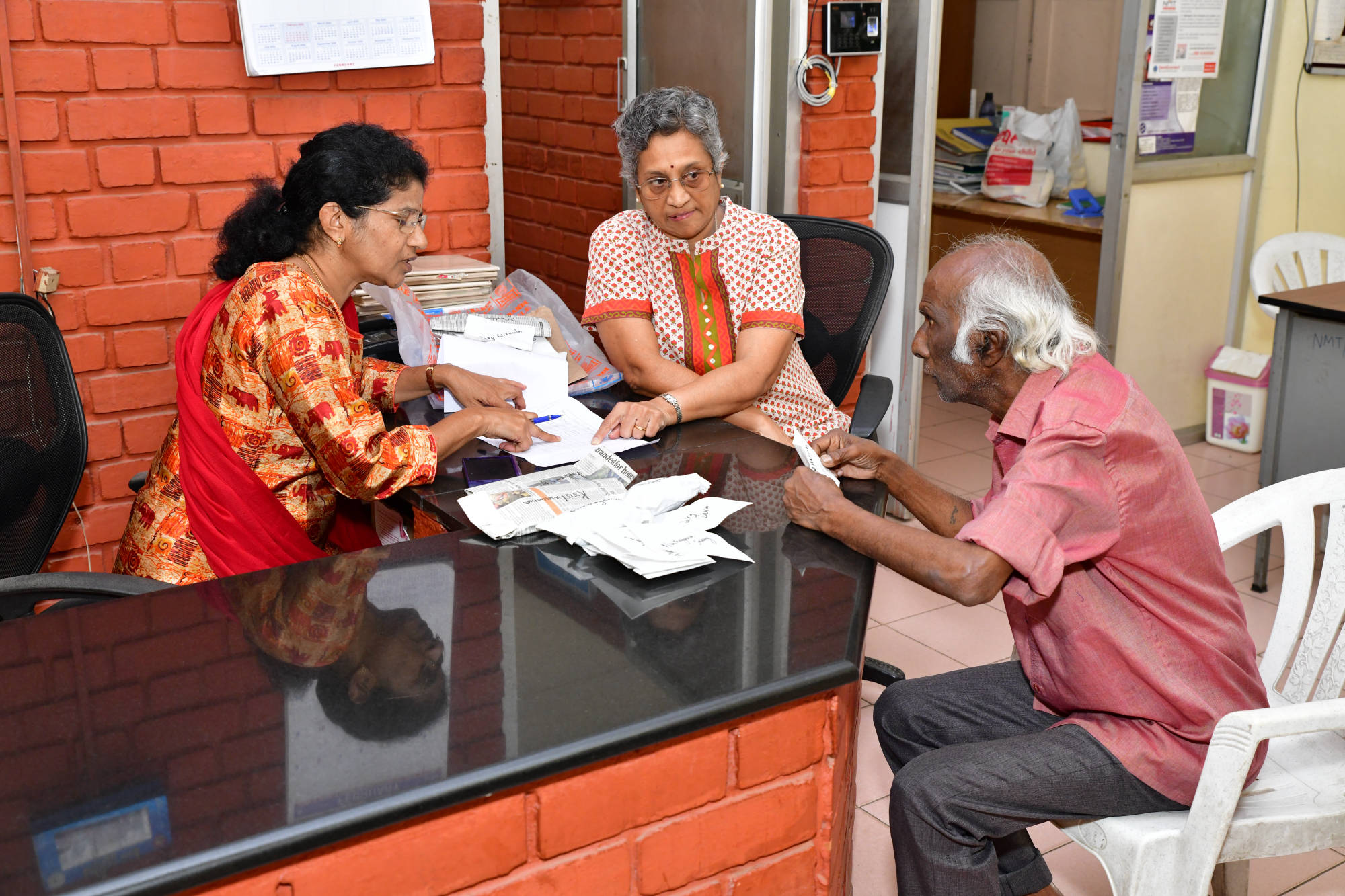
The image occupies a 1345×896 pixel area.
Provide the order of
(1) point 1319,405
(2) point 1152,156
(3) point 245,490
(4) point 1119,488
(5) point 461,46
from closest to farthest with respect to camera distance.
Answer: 1. (4) point 1119,488
2. (3) point 245,490
3. (5) point 461,46
4. (1) point 1319,405
5. (2) point 1152,156

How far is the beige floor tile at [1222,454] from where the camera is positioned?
4.43m

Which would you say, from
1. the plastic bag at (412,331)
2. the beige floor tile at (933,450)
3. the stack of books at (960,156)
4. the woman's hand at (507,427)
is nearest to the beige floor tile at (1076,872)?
the woman's hand at (507,427)

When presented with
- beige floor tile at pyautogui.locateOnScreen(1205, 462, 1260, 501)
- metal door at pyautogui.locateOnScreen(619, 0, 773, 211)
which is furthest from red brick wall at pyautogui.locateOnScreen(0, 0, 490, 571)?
beige floor tile at pyautogui.locateOnScreen(1205, 462, 1260, 501)

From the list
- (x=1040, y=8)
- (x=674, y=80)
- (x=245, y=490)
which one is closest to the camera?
(x=245, y=490)

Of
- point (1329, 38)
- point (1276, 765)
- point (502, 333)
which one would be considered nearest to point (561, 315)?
point (502, 333)

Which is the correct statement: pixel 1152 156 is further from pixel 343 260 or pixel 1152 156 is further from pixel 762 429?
pixel 343 260

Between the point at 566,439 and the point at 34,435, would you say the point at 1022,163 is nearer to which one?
the point at 566,439

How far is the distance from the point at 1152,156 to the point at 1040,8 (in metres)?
1.92

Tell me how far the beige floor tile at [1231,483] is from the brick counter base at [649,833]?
10.6 feet

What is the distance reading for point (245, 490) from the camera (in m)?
1.77

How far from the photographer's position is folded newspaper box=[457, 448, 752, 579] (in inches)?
57.1

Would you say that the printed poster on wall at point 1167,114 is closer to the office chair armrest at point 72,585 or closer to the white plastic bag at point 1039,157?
the white plastic bag at point 1039,157

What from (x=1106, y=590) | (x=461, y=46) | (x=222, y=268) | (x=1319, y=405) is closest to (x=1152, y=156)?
(x=1319, y=405)

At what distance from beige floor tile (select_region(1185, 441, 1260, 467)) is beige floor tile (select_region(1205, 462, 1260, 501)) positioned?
0.23 feet
